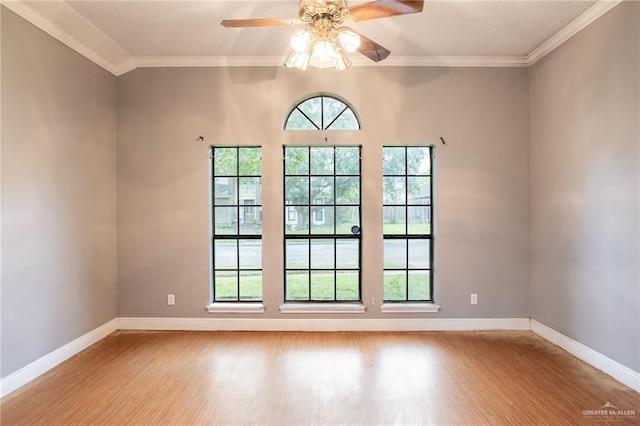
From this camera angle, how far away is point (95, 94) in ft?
10.00

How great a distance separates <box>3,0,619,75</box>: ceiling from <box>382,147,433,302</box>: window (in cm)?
106

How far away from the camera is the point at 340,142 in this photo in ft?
10.8

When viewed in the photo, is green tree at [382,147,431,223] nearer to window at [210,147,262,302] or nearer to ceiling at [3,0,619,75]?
ceiling at [3,0,619,75]

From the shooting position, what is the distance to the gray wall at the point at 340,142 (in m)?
3.27

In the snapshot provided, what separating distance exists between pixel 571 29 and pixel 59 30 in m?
4.52

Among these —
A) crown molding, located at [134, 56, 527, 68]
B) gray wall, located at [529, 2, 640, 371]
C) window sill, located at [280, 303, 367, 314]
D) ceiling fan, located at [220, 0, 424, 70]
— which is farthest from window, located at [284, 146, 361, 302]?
gray wall, located at [529, 2, 640, 371]

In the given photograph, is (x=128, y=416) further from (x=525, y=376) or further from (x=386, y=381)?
(x=525, y=376)

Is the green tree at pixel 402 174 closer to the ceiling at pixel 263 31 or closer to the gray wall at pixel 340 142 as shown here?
the gray wall at pixel 340 142

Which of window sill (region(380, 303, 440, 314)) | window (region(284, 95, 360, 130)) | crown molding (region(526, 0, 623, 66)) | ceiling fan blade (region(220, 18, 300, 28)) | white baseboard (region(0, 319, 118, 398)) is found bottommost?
white baseboard (region(0, 319, 118, 398))

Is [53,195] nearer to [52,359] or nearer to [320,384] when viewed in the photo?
[52,359]

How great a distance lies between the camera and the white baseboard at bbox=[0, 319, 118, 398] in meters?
2.21

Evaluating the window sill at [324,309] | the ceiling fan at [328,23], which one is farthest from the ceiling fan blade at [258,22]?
the window sill at [324,309]

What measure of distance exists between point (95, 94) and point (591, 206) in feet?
15.6

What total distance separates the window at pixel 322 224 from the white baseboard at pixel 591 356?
1931 millimetres
